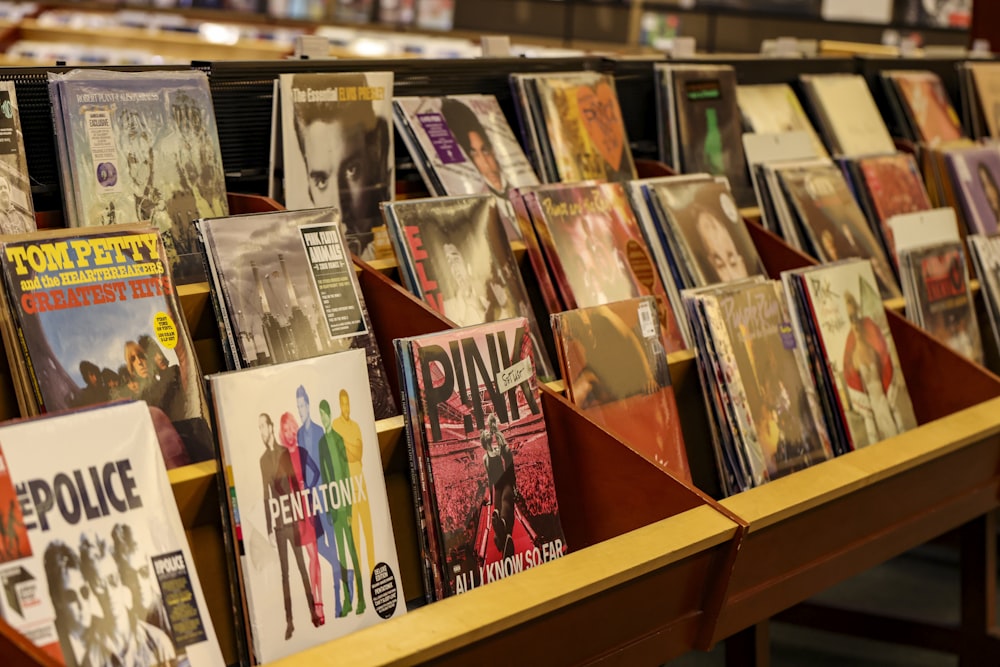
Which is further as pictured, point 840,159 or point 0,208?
point 840,159

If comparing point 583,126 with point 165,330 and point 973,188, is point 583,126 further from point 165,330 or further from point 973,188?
point 973,188

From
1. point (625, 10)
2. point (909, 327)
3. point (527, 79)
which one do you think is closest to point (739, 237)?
point (909, 327)

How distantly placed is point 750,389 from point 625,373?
245 millimetres

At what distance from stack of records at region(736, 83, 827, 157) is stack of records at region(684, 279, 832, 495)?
0.86 meters

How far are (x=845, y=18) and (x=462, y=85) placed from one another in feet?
17.7

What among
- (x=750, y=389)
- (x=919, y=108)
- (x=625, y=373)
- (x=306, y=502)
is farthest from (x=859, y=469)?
(x=919, y=108)

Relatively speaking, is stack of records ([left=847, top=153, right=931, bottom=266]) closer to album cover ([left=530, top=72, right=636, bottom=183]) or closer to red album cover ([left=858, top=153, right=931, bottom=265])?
red album cover ([left=858, top=153, right=931, bottom=265])

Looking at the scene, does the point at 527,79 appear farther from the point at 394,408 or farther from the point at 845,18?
the point at 845,18

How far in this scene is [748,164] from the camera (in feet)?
8.23

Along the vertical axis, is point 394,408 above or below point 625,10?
below

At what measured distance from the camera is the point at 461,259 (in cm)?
173

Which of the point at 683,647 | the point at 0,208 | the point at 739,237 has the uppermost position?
the point at 0,208

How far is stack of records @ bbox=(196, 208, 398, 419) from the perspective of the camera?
1.40 m

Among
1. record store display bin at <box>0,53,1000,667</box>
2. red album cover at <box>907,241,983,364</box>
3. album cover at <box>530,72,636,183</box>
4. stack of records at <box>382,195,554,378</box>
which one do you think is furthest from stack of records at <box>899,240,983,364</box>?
stack of records at <box>382,195,554,378</box>
